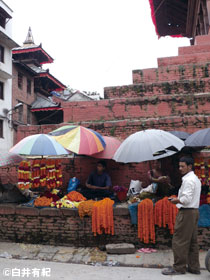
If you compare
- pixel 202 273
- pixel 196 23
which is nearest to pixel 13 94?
pixel 196 23

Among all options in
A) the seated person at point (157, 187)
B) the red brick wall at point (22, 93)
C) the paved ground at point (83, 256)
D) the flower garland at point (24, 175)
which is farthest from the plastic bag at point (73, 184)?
the red brick wall at point (22, 93)

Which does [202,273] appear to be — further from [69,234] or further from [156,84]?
[156,84]

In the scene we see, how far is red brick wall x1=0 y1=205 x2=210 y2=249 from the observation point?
502 cm

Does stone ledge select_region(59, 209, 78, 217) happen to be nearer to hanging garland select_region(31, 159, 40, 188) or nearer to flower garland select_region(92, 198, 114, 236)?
flower garland select_region(92, 198, 114, 236)

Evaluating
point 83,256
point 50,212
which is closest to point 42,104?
point 50,212

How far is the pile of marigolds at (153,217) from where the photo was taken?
4.86 metres

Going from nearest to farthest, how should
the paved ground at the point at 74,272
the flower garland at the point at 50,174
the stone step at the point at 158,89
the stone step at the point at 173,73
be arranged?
the paved ground at the point at 74,272, the flower garland at the point at 50,174, the stone step at the point at 158,89, the stone step at the point at 173,73

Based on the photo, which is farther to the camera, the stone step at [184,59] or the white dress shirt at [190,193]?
the stone step at [184,59]

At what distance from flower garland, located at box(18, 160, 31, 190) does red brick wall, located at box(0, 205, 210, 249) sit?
0.52m

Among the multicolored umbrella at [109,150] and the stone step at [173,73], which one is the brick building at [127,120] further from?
the multicolored umbrella at [109,150]

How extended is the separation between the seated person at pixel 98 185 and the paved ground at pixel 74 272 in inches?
73.3

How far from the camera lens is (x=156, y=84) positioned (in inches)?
327

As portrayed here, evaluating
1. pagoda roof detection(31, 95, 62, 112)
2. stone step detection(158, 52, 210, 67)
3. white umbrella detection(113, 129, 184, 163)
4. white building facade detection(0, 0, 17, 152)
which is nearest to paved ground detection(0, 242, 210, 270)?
white umbrella detection(113, 129, 184, 163)

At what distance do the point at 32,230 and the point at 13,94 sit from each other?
17196 mm
